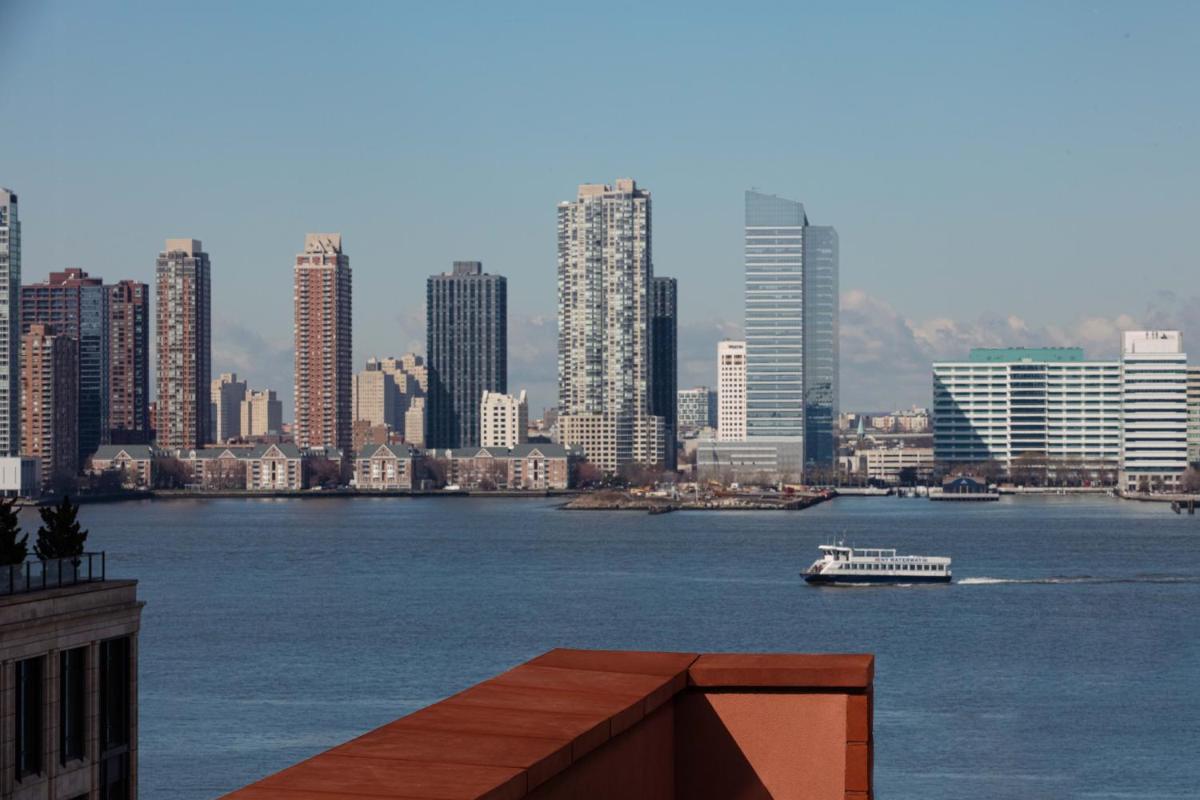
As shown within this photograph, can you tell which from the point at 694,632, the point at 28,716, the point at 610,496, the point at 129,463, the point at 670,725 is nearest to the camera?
the point at 670,725

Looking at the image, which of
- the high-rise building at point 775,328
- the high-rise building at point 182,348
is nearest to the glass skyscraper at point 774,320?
the high-rise building at point 775,328

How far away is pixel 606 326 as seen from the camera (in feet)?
591

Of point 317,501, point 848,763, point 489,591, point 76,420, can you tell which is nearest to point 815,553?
point 489,591

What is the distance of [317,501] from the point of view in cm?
14812

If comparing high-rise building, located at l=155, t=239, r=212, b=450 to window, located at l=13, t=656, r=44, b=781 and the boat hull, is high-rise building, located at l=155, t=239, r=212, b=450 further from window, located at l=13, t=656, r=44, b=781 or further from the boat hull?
window, located at l=13, t=656, r=44, b=781

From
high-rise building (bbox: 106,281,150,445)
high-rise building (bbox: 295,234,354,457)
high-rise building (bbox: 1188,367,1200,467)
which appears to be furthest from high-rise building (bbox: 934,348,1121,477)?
high-rise building (bbox: 106,281,150,445)

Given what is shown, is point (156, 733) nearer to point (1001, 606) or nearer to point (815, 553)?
point (1001, 606)

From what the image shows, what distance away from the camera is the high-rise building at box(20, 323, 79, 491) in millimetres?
153375

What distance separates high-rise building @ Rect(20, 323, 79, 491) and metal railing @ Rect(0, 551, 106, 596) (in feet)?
468

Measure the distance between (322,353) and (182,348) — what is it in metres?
13.0

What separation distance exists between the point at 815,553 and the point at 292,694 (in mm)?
43246

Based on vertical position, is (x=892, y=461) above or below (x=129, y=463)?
below

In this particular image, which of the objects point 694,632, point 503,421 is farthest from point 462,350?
point 694,632

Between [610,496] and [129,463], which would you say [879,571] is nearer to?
[610,496]
